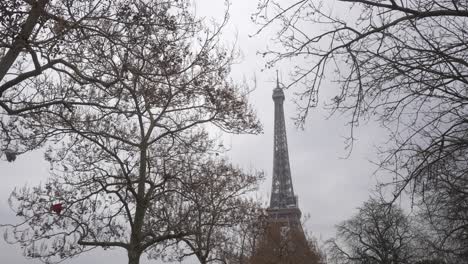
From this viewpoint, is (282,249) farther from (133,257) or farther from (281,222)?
(133,257)

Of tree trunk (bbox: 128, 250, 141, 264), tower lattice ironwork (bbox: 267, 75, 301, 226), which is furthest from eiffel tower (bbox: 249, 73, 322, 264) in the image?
tree trunk (bbox: 128, 250, 141, 264)

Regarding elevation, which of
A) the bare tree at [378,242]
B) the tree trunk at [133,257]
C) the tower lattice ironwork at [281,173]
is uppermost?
the tower lattice ironwork at [281,173]

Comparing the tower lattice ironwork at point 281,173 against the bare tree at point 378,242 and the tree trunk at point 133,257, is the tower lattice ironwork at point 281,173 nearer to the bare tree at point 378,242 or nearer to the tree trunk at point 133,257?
the bare tree at point 378,242

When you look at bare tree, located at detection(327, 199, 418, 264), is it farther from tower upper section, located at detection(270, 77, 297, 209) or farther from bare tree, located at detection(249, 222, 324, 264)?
tower upper section, located at detection(270, 77, 297, 209)

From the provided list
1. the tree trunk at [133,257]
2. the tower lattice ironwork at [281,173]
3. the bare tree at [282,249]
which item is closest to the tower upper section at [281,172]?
the tower lattice ironwork at [281,173]

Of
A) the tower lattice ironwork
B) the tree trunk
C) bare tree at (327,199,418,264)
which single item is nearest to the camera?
the tree trunk

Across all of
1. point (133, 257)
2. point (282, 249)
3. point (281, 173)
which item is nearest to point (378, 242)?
point (282, 249)

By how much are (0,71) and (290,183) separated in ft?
188

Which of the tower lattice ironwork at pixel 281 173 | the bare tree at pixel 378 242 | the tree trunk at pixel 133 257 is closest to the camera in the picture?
the tree trunk at pixel 133 257

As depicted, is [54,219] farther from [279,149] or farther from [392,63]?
[279,149]

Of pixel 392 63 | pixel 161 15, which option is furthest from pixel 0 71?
pixel 392 63

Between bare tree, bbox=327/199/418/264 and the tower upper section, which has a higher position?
the tower upper section

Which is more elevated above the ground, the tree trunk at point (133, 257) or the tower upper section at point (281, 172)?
the tower upper section at point (281, 172)

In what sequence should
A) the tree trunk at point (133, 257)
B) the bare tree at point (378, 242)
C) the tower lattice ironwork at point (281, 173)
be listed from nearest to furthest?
the tree trunk at point (133, 257) → the bare tree at point (378, 242) → the tower lattice ironwork at point (281, 173)
